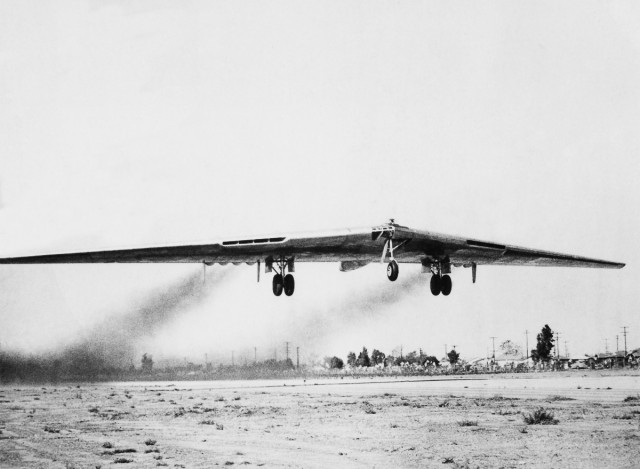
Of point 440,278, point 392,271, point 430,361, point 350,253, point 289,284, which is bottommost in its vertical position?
point 430,361

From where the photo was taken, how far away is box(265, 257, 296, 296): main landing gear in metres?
36.1

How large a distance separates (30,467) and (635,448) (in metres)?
22.4

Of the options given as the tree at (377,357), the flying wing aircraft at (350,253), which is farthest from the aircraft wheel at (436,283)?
the tree at (377,357)

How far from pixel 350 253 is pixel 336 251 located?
1.02 m

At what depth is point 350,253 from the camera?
34.7m

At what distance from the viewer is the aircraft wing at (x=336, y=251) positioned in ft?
101

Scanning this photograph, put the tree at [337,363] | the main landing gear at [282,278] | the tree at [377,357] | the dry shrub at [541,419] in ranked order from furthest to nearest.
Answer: the tree at [377,357] → the tree at [337,363] → the main landing gear at [282,278] → the dry shrub at [541,419]

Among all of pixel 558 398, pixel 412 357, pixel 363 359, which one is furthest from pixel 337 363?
pixel 558 398

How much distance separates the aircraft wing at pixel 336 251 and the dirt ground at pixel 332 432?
800 centimetres

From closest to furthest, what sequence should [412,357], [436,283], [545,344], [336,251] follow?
1. [336,251]
2. [436,283]
3. [545,344]
4. [412,357]

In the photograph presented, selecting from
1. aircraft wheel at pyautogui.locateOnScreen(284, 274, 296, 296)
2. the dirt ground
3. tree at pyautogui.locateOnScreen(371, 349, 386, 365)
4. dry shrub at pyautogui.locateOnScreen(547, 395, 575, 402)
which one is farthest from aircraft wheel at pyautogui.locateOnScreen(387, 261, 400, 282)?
tree at pyautogui.locateOnScreen(371, 349, 386, 365)

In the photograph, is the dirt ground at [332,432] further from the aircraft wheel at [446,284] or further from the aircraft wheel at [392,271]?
the aircraft wheel at [392,271]

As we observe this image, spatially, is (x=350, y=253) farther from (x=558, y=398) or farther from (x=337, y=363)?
(x=337, y=363)

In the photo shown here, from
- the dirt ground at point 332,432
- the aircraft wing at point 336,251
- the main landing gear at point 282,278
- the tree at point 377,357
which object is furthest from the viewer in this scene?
the tree at point 377,357
